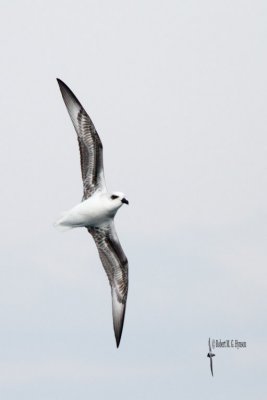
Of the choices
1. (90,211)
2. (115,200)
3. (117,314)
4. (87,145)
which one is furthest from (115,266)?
(87,145)

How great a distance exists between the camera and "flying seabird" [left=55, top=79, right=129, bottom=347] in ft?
125

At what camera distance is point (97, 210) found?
38.1 m

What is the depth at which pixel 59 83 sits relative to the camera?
130 ft

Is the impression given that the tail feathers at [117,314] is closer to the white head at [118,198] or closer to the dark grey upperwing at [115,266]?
the dark grey upperwing at [115,266]

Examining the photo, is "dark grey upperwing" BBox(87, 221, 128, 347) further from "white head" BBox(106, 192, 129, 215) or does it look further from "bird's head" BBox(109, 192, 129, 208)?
"bird's head" BBox(109, 192, 129, 208)

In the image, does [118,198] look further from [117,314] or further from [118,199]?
[117,314]

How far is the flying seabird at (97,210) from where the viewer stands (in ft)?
125

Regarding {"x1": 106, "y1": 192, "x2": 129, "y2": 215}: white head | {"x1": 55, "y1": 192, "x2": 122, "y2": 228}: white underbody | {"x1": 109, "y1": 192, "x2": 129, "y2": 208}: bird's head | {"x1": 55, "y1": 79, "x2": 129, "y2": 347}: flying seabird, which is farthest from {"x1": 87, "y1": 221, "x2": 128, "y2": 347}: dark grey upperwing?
{"x1": 109, "y1": 192, "x2": 129, "y2": 208}: bird's head

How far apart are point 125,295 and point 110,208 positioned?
473 centimetres

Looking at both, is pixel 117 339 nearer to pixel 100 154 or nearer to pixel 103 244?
pixel 103 244

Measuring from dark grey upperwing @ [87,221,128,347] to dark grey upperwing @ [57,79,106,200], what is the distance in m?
2.03

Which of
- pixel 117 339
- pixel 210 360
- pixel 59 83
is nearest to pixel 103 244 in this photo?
pixel 117 339

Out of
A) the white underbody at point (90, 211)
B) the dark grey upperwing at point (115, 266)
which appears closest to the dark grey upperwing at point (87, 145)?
the white underbody at point (90, 211)

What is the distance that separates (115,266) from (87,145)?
5.10 meters
